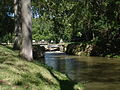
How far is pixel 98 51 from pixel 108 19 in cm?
598

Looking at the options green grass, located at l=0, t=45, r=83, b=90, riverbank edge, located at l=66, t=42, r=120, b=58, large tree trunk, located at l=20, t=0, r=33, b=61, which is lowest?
riverbank edge, located at l=66, t=42, r=120, b=58

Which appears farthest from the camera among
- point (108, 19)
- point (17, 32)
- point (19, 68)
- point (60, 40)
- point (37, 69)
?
point (60, 40)

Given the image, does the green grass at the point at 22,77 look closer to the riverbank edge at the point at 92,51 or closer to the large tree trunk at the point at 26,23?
the large tree trunk at the point at 26,23

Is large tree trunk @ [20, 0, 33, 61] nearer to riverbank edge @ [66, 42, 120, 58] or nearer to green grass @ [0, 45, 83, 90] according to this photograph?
green grass @ [0, 45, 83, 90]

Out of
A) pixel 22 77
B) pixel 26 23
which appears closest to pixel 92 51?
pixel 26 23

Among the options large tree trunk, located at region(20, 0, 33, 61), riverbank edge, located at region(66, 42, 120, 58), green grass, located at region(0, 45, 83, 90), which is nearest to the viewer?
green grass, located at region(0, 45, 83, 90)

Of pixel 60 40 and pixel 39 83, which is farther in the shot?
pixel 60 40

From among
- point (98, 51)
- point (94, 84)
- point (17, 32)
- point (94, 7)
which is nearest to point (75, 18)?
point (94, 7)

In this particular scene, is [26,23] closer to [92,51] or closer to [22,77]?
[22,77]

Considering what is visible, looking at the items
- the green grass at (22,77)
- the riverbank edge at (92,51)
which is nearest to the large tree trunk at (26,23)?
the green grass at (22,77)

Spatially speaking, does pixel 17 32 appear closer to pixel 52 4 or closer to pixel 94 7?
pixel 52 4

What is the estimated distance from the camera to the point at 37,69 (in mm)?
12297

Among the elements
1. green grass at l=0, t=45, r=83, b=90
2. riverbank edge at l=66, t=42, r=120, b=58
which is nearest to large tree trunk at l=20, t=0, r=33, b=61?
green grass at l=0, t=45, r=83, b=90

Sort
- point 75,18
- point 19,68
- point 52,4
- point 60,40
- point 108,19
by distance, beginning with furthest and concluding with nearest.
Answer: point 60,40
point 75,18
point 108,19
point 52,4
point 19,68
